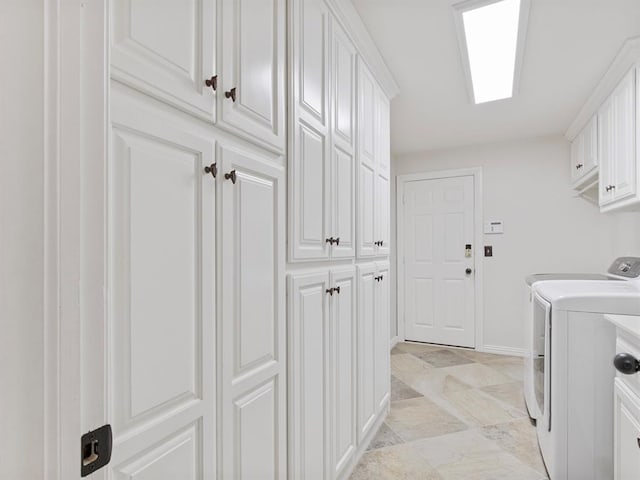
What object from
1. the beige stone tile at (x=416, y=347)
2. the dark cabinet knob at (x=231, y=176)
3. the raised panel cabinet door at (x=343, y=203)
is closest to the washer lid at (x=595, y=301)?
the raised panel cabinet door at (x=343, y=203)

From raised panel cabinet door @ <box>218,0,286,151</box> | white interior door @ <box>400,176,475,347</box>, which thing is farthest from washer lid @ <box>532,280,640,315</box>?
white interior door @ <box>400,176,475,347</box>

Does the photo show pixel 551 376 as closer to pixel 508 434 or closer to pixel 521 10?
pixel 508 434

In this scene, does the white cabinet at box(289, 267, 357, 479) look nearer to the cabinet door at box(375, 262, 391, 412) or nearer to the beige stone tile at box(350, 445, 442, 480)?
the beige stone tile at box(350, 445, 442, 480)

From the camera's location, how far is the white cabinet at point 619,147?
7.07ft

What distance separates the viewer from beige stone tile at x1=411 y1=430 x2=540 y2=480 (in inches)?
73.6

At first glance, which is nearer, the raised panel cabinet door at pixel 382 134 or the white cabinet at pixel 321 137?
the white cabinet at pixel 321 137

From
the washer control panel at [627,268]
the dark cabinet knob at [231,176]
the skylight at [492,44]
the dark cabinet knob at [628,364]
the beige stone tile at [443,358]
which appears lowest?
the beige stone tile at [443,358]

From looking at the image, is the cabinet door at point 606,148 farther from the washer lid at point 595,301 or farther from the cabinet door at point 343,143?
the cabinet door at point 343,143

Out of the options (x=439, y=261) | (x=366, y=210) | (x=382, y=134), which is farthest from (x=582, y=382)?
(x=439, y=261)

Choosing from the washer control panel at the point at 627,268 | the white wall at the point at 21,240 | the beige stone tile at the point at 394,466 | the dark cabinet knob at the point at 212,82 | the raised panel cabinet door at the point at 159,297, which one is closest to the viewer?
the white wall at the point at 21,240

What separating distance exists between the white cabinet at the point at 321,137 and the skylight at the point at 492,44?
60 centimetres

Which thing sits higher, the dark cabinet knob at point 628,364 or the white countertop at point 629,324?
the white countertop at point 629,324

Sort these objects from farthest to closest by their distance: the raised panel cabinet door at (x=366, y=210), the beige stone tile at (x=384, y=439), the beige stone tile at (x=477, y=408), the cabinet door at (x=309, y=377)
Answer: the beige stone tile at (x=477, y=408) < the beige stone tile at (x=384, y=439) < the raised panel cabinet door at (x=366, y=210) < the cabinet door at (x=309, y=377)

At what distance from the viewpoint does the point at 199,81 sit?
0.86 m
